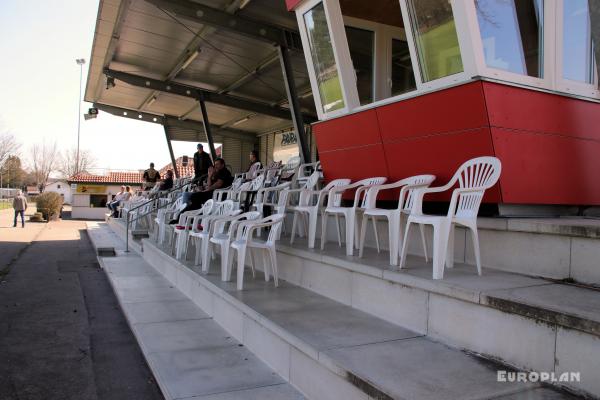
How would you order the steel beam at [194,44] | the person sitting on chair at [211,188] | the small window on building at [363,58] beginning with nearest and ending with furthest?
the small window on building at [363,58] → the person sitting on chair at [211,188] → the steel beam at [194,44]

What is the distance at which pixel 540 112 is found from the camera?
14.6ft

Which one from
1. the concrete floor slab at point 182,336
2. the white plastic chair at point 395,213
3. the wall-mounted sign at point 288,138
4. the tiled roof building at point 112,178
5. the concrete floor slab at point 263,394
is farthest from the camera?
the tiled roof building at point 112,178

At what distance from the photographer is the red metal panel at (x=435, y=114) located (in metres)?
4.28

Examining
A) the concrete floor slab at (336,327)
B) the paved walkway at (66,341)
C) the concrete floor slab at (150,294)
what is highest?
the concrete floor slab at (336,327)

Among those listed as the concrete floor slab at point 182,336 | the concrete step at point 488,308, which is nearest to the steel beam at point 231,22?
the concrete floor slab at point 182,336

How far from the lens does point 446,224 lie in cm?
339

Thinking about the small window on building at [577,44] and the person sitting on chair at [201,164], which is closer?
the small window on building at [577,44]

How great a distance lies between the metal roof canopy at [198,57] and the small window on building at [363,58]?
11.2 feet

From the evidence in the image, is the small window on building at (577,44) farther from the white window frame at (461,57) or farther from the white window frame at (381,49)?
the white window frame at (381,49)

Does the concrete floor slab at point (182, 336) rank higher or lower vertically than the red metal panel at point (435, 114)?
lower

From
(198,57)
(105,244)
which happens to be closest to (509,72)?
(198,57)

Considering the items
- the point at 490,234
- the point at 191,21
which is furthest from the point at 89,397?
the point at 191,21

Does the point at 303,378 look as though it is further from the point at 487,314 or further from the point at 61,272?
the point at 61,272

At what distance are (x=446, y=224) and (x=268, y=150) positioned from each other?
759 inches
